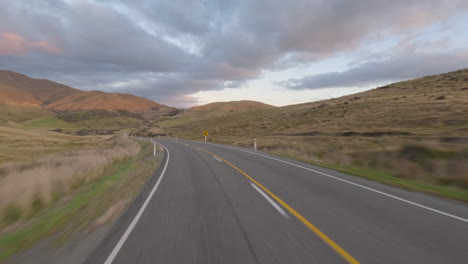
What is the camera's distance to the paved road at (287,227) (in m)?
3.71

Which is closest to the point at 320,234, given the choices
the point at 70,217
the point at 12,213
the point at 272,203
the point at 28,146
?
the point at 272,203

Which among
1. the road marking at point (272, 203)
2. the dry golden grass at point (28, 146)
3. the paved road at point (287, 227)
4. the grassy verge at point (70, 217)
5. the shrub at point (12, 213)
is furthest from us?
the dry golden grass at point (28, 146)

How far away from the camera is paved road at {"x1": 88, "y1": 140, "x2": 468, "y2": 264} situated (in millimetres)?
3715

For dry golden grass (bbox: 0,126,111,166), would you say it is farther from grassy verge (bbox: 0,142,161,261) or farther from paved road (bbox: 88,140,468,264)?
paved road (bbox: 88,140,468,264)

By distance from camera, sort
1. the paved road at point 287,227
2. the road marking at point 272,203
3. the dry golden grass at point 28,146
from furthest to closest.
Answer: the dry golden grass at point 28,146, the road marking at point 272,203, the paved road at point 287,227

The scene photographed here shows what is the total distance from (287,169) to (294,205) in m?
5.91

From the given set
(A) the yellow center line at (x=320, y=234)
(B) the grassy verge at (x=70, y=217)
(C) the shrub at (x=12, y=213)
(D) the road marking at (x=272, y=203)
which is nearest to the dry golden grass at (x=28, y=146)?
(C) the shrub at (x=12, y=213)

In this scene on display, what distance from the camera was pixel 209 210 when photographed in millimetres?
5891

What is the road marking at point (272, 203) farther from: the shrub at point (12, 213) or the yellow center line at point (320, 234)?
the shrub at point (12, 213)

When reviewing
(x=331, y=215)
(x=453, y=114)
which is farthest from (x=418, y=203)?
(x=453, y=114)

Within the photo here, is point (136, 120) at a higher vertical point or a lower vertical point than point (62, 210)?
higher

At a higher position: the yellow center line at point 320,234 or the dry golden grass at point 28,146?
the dry golden grass at point 28,146

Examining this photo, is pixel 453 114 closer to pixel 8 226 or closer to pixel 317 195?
pixel 317 195

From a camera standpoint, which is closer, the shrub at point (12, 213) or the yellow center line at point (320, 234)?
the yellow center line at point (320, 234)
